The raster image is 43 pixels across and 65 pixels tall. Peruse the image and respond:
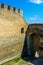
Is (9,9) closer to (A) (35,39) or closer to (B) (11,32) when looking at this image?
(B) (11,32)

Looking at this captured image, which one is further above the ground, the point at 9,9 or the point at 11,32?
the point at 9,9

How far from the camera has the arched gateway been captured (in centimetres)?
1536

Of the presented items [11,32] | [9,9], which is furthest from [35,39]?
[9,9]

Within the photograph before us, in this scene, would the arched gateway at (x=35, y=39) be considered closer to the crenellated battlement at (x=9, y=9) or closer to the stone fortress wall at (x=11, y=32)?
the stone fortress wall at (x=11, y=32)

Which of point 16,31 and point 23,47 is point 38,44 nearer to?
point 23,47

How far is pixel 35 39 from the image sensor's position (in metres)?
16.3

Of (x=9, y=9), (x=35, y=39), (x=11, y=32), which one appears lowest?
(x=35, y=39)

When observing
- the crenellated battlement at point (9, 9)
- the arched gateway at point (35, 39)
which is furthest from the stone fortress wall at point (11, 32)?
the arched gateway at point (35, 39)

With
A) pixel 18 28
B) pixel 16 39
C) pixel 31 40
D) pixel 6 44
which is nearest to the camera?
pixel 6 44

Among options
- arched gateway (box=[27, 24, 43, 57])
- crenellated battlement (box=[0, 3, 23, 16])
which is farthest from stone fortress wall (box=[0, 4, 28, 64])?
arched gateway (box=[27, 24, 43, 57])

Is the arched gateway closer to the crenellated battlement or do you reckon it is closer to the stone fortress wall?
the stone fortress wall

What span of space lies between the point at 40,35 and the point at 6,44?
14.9 feet

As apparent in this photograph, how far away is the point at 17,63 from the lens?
13023 mm

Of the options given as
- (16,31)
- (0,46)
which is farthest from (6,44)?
(16,31)
